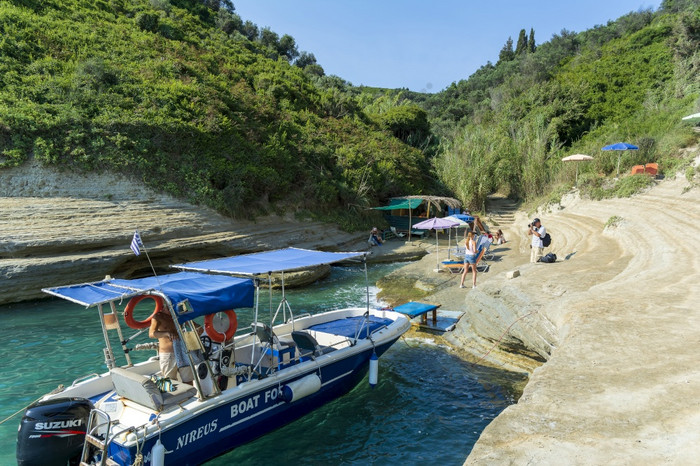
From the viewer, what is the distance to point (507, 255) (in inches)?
766

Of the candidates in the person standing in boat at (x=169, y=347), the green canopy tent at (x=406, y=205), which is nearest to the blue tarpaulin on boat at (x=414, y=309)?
the person standing in boat at (x=169, y=347)

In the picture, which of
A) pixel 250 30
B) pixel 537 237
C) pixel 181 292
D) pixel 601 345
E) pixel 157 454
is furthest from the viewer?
pixel 250 30

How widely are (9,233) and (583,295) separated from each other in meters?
17.3

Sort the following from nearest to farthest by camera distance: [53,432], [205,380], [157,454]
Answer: [53,432]
[157,454]
[205,380]

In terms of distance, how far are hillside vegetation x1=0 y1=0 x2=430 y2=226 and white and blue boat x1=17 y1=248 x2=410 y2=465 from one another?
42.3 ft

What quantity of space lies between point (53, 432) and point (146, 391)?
112cm

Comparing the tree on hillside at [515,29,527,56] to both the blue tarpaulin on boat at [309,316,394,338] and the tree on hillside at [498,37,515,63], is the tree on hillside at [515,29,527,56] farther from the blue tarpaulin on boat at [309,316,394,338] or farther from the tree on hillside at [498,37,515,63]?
the blue tarpaulin on boat at [309,316,394,338]

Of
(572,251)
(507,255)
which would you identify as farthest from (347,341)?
(507,255)

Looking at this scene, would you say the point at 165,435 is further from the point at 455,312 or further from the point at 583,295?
the point at 455,312

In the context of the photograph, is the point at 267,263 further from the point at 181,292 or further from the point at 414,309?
the point at 414,309

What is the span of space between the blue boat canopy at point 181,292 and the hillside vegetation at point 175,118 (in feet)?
42.8

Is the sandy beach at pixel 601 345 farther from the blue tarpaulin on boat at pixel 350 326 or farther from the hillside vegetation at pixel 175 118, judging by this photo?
the hillside vegetation at pixel 175 118

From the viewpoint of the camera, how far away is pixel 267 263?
7.98 m

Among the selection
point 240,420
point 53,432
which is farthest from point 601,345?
point 53,432
